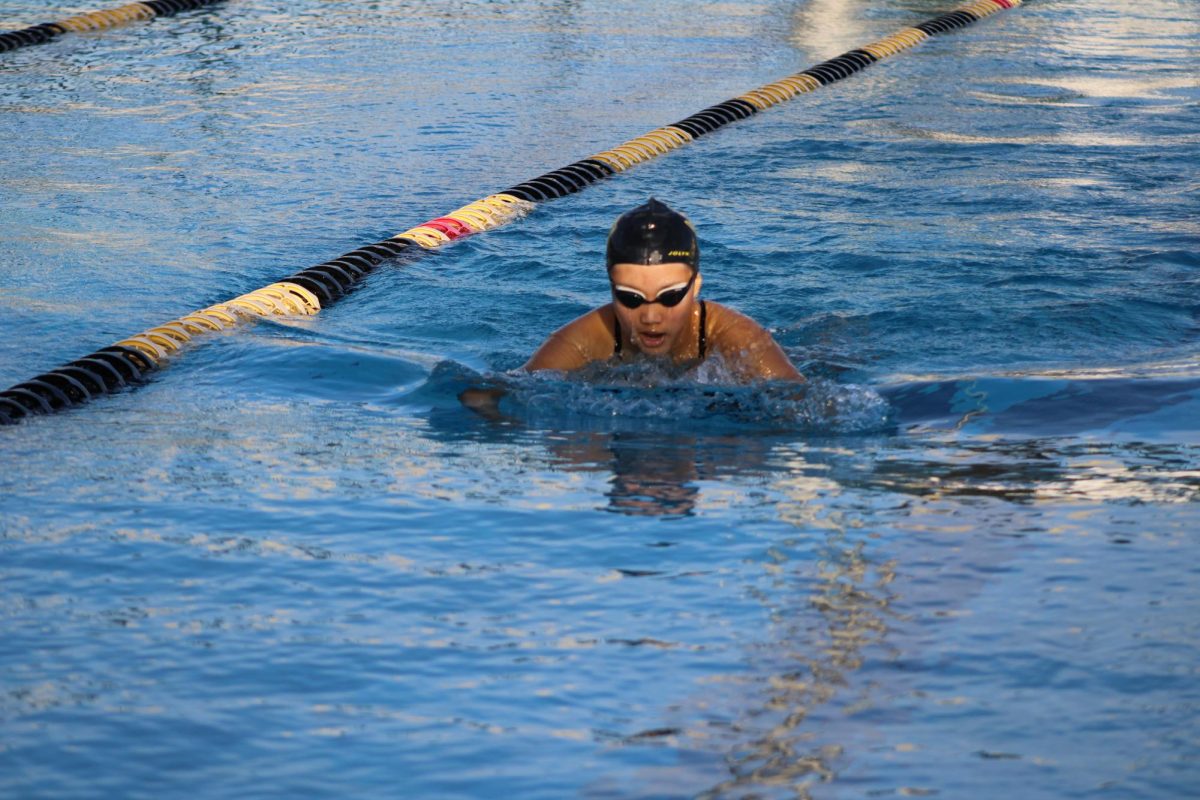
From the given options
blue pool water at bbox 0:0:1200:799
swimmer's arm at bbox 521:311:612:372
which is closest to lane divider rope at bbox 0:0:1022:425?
blue pool water at bbox 0:0:1200:799

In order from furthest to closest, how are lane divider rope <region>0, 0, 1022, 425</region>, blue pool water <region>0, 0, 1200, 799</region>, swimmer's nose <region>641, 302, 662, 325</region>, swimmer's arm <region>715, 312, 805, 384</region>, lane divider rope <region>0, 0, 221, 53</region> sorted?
lane divider rope <region>0, 0, 221, 53</region>, lane divider rope <region>0, 0, 1022, 425</region>, swimmer's arm <region>715, 312, 805, 384</region>, swimmer's nose <region>641, 302, 662, 325</region>, blue pool water <region>0, 0, 1200, 799</region>

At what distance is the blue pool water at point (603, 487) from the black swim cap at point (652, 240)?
1.30ft

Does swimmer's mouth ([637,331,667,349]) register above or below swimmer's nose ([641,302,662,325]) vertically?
below

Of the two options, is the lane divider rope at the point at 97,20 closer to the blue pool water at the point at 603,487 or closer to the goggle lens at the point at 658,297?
the blue pool water at the point at 603,487

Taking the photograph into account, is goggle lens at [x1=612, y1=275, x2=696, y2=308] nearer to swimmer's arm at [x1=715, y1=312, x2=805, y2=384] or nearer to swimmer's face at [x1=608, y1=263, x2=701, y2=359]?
swimmer's face at [x1=608, y1=263, x2=701, y2=359]

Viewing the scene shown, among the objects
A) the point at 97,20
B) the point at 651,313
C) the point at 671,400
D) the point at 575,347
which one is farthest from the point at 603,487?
the point at 97,20

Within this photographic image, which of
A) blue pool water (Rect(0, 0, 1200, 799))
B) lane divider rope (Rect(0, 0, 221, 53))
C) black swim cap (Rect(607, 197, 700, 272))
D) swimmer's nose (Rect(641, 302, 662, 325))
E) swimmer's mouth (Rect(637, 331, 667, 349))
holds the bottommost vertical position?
blue pool water (Rect(0, 0, 1200, 799))

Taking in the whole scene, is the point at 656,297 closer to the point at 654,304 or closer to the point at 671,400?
the point at 654,304

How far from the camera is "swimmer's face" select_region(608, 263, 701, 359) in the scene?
464 cm

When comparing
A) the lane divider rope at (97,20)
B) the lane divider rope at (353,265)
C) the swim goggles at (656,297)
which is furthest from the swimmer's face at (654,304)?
the lane divider rope at (97,20)

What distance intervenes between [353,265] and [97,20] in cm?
704

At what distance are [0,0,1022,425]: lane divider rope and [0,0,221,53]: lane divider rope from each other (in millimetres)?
5287

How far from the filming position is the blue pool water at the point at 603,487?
8.98 feet

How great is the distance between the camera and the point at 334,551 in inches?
139
